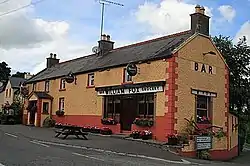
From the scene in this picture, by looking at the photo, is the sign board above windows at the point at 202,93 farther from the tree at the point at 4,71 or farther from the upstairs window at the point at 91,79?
the tree at the point at 4,71

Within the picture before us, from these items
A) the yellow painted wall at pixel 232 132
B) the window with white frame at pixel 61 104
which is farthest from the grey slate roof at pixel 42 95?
the yellow painted wall at pixel 232 132

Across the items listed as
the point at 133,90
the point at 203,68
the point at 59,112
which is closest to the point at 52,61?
the point at 59,112

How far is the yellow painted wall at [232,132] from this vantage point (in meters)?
26.9

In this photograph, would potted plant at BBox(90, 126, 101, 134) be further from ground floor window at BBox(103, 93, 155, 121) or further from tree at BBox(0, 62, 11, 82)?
tree at BBox(0, 62, 11, 82)

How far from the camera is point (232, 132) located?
90.8 feet

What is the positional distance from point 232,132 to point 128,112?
26.5 feet

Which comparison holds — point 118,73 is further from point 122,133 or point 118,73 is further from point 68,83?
point 68,83

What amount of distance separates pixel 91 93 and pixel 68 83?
4188 mm

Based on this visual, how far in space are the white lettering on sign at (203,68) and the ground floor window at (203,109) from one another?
173cm

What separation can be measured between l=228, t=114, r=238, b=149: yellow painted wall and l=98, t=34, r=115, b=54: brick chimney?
1215cm

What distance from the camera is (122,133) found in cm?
2552

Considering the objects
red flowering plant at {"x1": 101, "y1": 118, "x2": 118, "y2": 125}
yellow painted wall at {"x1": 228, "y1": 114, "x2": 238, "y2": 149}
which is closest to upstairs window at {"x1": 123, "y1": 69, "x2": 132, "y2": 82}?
red flowering plant at {"x1": 101, "y1": 118, "x2": 118, "y2": 125}

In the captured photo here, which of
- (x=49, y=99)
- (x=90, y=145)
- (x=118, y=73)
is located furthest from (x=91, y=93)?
(x=90, y=145)

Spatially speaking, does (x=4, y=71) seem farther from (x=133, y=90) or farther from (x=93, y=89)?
(x=133, y=90)
